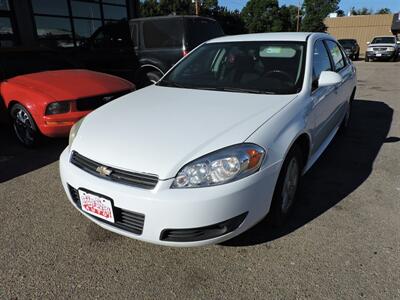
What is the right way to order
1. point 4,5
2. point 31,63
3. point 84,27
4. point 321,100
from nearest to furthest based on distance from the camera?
point 321,100 < point 31,63 < point 4,5 < point 84,27

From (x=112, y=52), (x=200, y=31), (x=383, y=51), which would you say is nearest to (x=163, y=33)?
(x=200, y=31)

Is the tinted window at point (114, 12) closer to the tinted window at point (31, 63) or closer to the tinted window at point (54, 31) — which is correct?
the tinted window at point (54, 31)

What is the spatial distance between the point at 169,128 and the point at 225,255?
1005mm

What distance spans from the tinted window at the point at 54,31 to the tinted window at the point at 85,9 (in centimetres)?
48

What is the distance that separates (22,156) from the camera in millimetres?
4336

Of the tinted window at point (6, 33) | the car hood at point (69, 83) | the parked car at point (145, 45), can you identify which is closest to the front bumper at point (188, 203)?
the car hood at point (69, 83)

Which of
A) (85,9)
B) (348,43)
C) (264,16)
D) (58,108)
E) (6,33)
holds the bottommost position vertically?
(348,43)

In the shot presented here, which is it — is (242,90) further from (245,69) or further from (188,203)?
(188,203)

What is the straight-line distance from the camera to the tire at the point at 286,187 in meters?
2.38

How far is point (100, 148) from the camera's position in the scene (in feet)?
7.51

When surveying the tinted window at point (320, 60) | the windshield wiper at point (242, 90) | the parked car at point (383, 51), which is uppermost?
the tinted window at point (320, 60)

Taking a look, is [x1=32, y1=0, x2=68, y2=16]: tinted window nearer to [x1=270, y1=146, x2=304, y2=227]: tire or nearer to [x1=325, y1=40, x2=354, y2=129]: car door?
[x1=325, y1=40, x2=354, y2=129]: car door

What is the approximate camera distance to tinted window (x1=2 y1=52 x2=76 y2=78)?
505 centimetres

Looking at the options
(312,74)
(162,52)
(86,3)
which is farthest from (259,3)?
(312,74)
